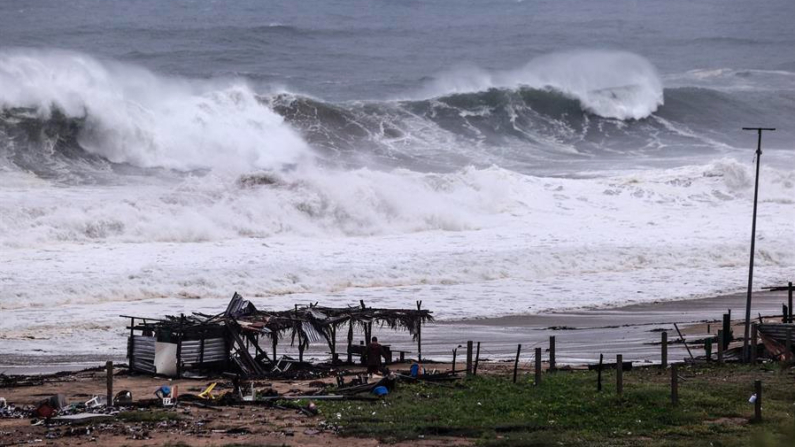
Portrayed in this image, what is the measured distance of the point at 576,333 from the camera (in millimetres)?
21344

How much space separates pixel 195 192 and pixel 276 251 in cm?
544

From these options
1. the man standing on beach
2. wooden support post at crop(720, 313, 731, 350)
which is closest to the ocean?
the man standing on beach

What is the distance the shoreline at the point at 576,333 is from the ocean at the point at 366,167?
2.76ft

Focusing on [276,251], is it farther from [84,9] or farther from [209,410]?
[84,9]

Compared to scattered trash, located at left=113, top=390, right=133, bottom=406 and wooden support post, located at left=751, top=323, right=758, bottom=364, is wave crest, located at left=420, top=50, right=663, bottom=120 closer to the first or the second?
wooden support post, located at left=751, top=323, right=758, bottom=364

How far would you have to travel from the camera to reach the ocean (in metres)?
26.5

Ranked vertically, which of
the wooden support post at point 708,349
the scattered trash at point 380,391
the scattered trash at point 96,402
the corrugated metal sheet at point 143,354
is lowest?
the scattered trash at point 96,402

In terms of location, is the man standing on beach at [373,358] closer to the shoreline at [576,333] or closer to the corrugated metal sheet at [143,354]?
the shoreline at [576,333]

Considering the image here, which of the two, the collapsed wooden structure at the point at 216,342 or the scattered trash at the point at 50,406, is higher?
the collapsed wooden structure at the point at 216,342

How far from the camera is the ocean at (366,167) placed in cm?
2655

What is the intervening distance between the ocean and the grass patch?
20.3 feet

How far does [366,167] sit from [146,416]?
2930cm

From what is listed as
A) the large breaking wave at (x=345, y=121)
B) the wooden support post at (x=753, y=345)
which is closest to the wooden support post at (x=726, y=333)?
the wooden support post at (x=753, y=345)

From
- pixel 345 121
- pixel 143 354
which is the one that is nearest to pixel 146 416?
pixel 143 354
